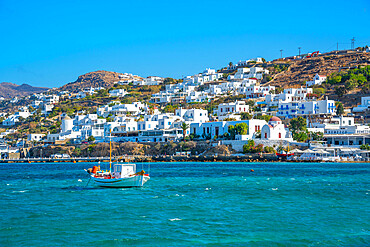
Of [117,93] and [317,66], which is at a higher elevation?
[317,66]

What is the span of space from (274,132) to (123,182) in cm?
4922

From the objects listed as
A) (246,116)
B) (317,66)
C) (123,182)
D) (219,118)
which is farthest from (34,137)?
(317,66)

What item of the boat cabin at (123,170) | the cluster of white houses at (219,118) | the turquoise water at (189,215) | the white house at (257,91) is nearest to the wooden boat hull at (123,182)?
the boat cabin at (123,170)

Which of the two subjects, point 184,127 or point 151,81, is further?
point 151,81

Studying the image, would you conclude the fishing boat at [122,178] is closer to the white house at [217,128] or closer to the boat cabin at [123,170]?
the boat cabin at [123,170]

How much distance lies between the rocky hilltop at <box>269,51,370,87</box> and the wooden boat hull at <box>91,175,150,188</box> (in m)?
104

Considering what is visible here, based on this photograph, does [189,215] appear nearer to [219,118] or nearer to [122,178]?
[122,178]

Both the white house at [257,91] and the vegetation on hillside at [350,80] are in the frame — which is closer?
the vegetation on hillside at [350,80]

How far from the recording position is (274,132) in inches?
3241

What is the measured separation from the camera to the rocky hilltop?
140m

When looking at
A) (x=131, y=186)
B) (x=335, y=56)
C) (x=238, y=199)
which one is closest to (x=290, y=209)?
(x=238, y=199)

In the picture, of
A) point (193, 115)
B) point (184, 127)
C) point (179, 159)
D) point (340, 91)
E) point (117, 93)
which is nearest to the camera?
point (179, 159)

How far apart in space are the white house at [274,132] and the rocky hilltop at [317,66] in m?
53.8

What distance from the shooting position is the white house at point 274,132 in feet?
268
